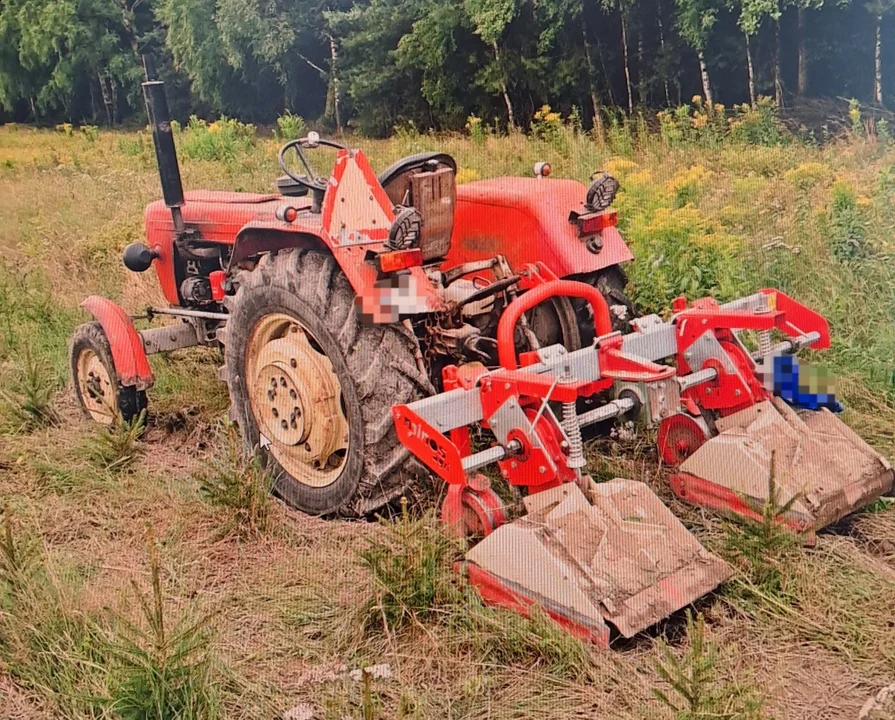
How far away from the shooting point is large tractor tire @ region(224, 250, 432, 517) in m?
3.59

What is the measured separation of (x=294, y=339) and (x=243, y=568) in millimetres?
972

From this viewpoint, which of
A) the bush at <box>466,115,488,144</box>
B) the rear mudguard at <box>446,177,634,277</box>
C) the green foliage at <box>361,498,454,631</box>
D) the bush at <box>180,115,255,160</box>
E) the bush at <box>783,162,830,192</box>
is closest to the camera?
the green foliage at <box>361,498,454,631</box>

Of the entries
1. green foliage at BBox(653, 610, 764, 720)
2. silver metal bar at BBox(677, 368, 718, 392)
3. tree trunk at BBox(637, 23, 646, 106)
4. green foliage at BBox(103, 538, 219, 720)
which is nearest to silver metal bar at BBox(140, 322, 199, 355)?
green foliage at BBox(103, 538, 219, 720)

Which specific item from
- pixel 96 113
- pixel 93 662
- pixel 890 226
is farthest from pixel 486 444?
pixel 96 113

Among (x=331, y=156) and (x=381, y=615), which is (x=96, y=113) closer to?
(x=331, y=156)

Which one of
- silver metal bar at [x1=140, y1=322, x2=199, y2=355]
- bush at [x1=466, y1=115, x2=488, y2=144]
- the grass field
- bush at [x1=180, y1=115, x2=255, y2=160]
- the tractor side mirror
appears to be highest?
bush at [x1=180, y1=115, x2=255, y2=160]

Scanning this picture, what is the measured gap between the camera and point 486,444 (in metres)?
4.33

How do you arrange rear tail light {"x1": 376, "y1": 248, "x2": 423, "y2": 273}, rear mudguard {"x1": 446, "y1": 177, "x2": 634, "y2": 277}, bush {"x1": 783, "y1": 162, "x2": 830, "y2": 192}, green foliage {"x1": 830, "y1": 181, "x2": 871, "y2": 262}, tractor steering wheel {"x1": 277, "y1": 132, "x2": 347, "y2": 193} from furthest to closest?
bush {"x1": 783, "y1": 162, "x2": 830, "y2": 192} → green foliage {"x1": 830, "y1": 181, "x2": 871, "y2": 262} → tractor steering wheel {"x1": 277, "y1": 132, "x2": 347, "y2": 193} → rear mudguard {"x1": 446, "y1": 177, "x2": 634, "y2": 277} → rear tail light {"x1": 376, "y1": 248, "x2": 423, "y2": 273}

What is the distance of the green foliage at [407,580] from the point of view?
3059 mm

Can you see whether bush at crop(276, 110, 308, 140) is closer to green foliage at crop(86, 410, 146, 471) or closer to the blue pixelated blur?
green foliage at crop(86, 410, 146, 471)

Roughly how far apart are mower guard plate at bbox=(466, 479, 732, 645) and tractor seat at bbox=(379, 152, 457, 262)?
1.38 meters

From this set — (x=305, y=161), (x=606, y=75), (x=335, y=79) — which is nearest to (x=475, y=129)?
(x=606, y=75)

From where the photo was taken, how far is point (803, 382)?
12.4ft

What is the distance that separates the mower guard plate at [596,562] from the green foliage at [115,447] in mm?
2298
